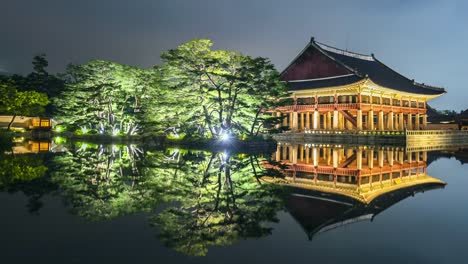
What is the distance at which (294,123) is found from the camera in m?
50.6

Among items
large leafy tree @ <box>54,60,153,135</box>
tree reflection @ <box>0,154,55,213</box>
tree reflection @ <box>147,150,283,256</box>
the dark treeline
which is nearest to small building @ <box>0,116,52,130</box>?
large leafy tree @ <box>54,60,153,135</box>

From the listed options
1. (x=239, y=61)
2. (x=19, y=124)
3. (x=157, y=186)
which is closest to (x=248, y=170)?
(x=157, y=186)

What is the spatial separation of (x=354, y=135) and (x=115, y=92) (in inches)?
1177

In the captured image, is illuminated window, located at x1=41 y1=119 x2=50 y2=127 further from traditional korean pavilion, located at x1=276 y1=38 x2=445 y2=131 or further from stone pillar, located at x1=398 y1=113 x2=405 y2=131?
stone pillar, located at x1=398 y1=113 x2=405 y2=131

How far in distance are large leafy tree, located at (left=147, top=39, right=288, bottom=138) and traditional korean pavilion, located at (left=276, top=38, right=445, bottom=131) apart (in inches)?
531

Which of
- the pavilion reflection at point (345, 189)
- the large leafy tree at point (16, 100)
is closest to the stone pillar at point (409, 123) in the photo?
the pavilion reflection at point (345, 189)

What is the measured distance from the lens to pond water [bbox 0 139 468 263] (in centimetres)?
638

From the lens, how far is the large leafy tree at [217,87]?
2953cm

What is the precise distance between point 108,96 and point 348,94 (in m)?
31.0

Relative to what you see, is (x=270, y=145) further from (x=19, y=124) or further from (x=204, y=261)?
(x=19, y=124)

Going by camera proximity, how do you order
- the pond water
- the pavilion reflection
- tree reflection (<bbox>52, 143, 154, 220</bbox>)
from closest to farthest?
the pond water, the pavilion reflection, tree reflection (<bbox>52, 143, 154, 220</bbox>)

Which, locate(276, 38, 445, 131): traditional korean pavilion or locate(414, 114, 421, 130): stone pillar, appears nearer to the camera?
locate(276, 38, 445, 131): traditional korean pavilion

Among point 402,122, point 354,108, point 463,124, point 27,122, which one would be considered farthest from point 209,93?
point 463,124

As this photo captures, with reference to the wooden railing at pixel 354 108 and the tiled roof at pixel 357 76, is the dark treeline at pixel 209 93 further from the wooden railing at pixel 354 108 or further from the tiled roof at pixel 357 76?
the tiled roof at pixel 357 76
